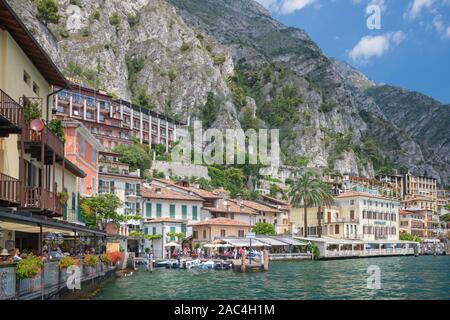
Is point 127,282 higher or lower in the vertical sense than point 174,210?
lower

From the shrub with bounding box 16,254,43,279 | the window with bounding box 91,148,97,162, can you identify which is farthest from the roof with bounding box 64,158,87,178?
the shrub with bounding box 16,254,43,279

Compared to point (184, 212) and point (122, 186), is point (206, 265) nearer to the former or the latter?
point (122, 186)

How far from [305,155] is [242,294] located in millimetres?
158790

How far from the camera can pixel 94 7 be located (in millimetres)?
179250

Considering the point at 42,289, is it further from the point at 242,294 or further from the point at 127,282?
the point at 127,282

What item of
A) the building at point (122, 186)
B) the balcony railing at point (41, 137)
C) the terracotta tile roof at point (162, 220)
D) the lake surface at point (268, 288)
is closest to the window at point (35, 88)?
the balcony railing at point (41, 137)

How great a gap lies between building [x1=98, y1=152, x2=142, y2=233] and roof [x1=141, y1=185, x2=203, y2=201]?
191cm

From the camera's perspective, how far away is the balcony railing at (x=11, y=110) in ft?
75.2

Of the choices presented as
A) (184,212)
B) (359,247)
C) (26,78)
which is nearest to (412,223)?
(359,247)

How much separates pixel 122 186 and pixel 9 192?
61.2 metres

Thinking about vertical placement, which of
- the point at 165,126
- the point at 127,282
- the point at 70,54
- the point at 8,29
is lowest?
the point at 127,282

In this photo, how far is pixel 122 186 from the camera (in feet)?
275
